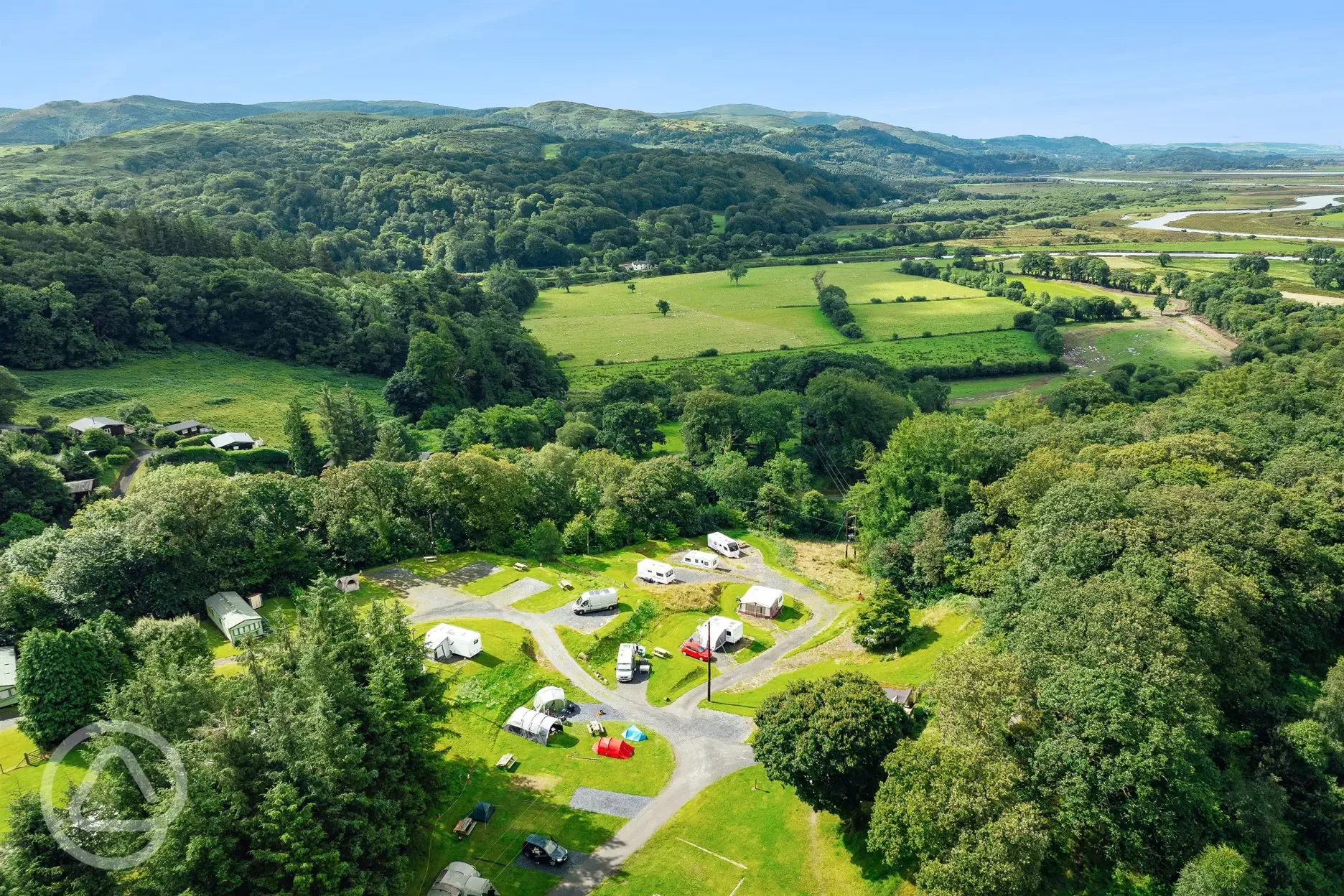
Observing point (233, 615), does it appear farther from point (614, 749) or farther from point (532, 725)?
point (614, 749)

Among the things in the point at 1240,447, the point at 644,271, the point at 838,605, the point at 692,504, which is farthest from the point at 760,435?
the point at 644,271

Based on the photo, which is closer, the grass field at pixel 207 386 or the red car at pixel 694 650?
the red car at pixel 694 650

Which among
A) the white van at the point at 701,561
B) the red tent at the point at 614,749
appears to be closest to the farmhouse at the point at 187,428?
the white van at the point at 701,561

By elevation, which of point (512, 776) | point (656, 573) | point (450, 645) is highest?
point (450, 645)

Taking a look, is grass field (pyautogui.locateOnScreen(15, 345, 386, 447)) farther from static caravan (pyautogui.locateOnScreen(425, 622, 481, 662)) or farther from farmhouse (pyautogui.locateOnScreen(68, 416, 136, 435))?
static caravan (pyautogui.locateOnScreen(425, 622, 481, 662))

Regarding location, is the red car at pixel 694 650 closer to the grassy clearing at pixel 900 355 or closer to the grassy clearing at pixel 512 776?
the grassy clearing at pixel 512 776

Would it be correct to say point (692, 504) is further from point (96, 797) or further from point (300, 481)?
A: point (96, 797)

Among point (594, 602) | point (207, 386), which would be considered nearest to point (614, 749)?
point (594, 602)
